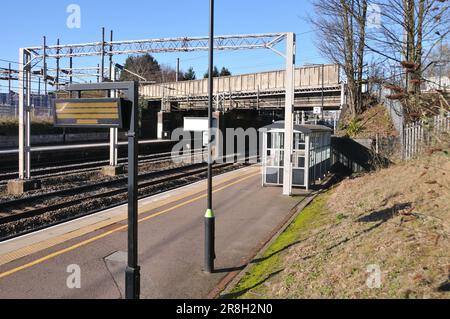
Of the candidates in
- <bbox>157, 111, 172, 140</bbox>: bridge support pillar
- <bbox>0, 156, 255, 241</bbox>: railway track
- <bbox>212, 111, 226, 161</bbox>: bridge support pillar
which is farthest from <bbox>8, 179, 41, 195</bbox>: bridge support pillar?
<bbox>157, 111, 172, 140</bbox>: bridge support pillar

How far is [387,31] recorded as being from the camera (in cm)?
1325

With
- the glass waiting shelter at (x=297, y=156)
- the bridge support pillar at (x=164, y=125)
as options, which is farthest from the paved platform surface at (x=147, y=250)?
the bridge support pillar at (x=164, y=125)

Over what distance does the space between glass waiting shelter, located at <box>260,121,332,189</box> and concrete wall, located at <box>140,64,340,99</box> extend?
67.1 feet

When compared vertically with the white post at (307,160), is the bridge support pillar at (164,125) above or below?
above

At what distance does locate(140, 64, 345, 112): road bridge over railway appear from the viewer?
130ft

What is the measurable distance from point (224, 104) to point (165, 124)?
976 centimetres

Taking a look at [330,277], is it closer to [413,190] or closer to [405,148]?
[413,190]

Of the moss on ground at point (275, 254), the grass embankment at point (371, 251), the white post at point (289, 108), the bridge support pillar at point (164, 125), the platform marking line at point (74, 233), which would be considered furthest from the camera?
the bridge support pillar at point (164, 125)

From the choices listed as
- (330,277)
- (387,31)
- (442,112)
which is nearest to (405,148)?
(387,31)

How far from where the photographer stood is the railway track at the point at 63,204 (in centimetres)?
1198

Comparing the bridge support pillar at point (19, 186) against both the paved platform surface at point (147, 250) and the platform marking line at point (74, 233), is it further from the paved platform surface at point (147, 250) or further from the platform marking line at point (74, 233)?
the platform marking line at point (74, 233)
